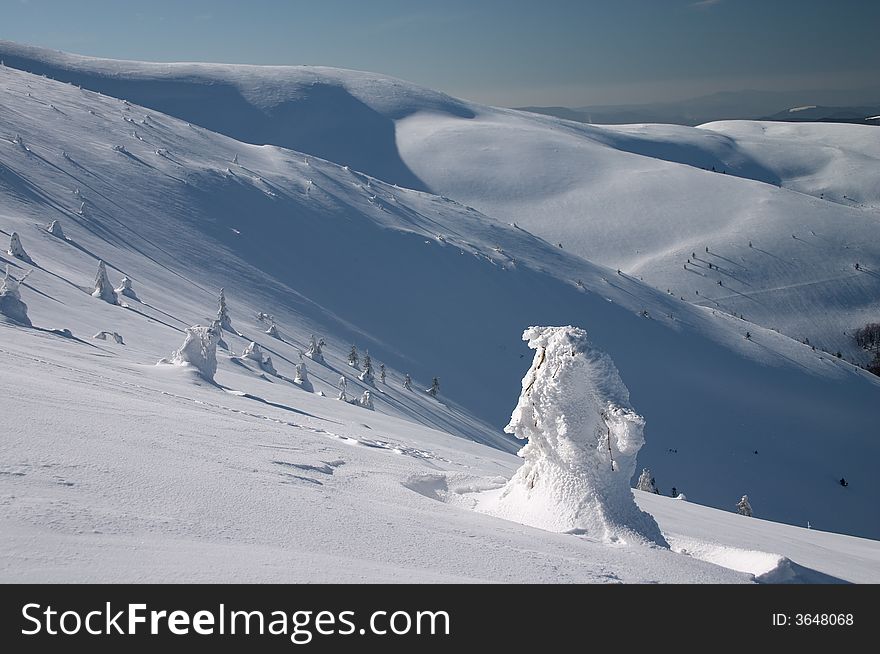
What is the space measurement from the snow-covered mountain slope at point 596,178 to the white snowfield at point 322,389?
1452 inches

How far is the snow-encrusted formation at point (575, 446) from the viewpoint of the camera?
29.5 ft

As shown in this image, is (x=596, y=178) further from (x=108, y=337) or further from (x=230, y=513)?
(x=230, y=513)

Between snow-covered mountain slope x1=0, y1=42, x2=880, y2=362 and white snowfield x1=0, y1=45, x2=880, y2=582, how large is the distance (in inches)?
1452

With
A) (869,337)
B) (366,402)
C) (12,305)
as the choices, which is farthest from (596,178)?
(12,305)

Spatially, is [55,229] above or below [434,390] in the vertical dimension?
above

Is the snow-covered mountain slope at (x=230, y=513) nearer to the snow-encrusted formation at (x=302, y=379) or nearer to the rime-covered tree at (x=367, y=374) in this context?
the snow-encrusted formation at (x=302, y=379)

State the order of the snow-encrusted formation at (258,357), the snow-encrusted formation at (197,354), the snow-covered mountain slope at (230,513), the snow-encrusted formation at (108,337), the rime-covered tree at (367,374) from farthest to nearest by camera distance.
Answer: the rime-covered tree at (367,374)
the snow-encrusted formation at (258,357)
the snow-encrusted formation at (108,337)
the snow-encrusted formation at (197,354)
the snow-covered mountain slope at (230,513)

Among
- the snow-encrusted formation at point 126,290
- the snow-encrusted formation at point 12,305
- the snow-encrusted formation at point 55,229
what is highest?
the snow-encrusted formation at point 55,229

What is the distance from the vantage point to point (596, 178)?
439 feet

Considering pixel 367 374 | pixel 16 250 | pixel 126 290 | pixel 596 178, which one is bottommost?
pixel 367 374

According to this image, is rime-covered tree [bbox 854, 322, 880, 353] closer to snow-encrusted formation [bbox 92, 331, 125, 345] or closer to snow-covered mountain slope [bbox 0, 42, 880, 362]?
snow-covered mountain slope [bbox 0, 42, 880, 362]

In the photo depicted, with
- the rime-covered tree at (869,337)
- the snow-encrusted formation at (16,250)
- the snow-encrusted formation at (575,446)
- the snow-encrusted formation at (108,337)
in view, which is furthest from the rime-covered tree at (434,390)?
the rime-covered tree at (869,337)

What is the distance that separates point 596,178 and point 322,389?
114604 mm

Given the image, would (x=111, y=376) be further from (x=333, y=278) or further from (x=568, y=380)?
(x=333, y=278)
